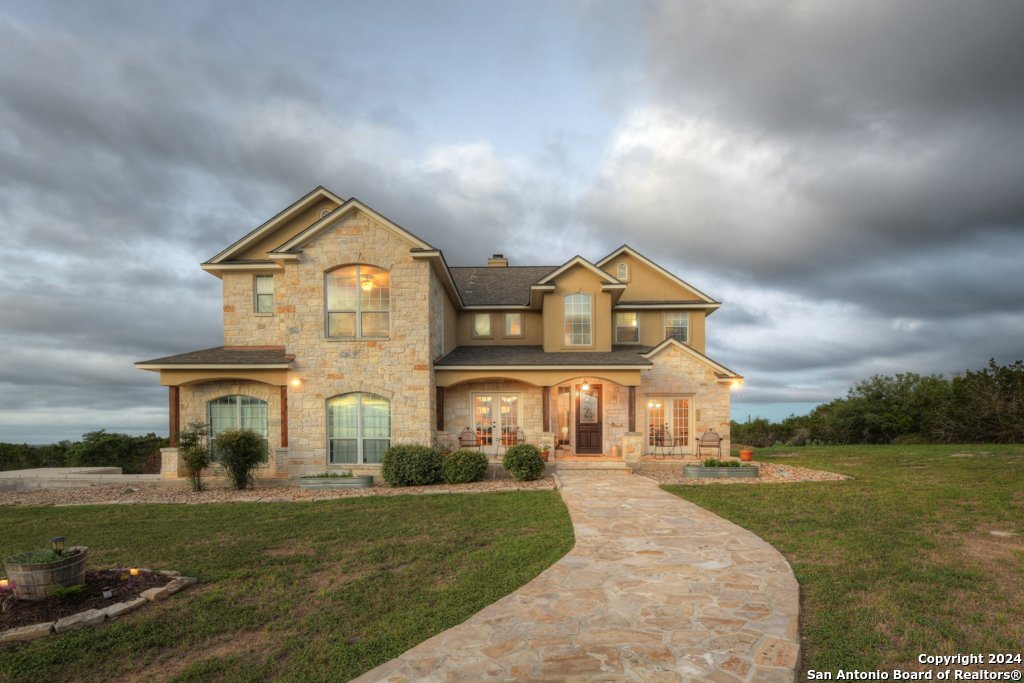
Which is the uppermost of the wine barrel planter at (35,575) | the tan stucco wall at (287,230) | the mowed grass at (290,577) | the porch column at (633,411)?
the tan stucco wall at (287,230)

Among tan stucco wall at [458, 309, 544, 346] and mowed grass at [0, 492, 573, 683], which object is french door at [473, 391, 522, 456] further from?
mowed grass at [0, 492, 573, 683]

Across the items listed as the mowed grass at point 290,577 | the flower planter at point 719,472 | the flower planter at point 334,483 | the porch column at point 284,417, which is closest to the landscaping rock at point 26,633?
the mowed grass at point 290,577

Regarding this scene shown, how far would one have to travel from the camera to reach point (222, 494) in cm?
1265

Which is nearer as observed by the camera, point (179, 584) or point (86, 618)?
point (86, 618)

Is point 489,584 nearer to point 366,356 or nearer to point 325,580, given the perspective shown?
point 325,580

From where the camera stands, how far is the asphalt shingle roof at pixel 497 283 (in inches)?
738

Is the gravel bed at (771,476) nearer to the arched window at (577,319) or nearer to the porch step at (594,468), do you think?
the porch step at (594,468)

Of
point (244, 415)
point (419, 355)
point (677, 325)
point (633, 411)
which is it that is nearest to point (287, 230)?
point (244, 415)

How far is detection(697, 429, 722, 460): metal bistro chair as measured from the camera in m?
17.0

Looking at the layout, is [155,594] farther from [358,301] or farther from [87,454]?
[87,454]

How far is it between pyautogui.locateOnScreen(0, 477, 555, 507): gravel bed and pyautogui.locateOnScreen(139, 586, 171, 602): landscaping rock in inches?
233

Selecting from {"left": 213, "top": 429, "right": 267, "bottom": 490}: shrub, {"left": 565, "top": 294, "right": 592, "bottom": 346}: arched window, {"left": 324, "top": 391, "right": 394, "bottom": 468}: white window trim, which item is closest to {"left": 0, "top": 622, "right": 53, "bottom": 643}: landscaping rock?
{"left": 213, "top": 429, "right": 267, "bottom": 490}: shrub

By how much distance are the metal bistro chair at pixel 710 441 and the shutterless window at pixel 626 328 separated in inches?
173

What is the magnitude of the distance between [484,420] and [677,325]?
338 inches
